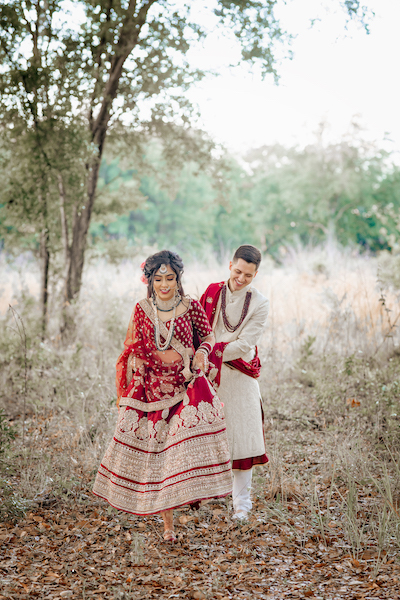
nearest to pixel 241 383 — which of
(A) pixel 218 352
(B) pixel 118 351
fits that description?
(A) pixel 218 352

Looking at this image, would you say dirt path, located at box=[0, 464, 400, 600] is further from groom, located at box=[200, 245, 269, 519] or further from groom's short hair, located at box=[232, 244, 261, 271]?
groom's short hair, located at box=[232, 244, 261, 271]

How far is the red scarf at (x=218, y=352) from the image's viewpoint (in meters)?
3.55

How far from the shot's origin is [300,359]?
672cm

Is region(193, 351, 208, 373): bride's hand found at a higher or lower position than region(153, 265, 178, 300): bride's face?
lower

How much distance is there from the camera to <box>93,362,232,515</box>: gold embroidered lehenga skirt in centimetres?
323

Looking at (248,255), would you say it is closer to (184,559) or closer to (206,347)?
(206,347)

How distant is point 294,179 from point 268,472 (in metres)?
24.7

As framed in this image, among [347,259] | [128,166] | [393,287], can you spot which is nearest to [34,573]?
[128,166]

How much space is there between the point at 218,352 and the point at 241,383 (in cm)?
30

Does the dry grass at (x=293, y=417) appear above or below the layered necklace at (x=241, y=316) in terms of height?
below

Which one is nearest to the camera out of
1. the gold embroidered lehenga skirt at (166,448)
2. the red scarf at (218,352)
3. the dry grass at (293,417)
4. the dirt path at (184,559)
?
the dirt path at (184,559)

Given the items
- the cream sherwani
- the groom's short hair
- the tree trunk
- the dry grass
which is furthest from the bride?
the tree trunk

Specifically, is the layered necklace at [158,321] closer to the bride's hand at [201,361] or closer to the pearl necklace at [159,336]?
the pearl necklace at [159,336]

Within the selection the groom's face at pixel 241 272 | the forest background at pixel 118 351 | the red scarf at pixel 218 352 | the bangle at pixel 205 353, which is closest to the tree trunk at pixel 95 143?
the forest background at pixel 118 351
